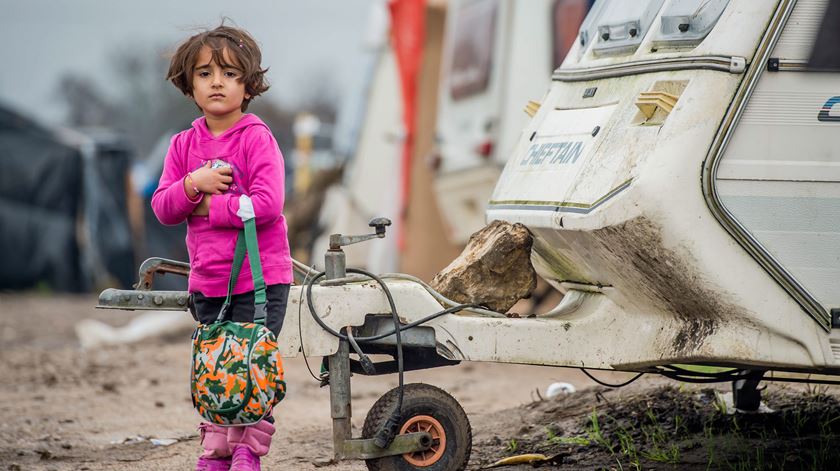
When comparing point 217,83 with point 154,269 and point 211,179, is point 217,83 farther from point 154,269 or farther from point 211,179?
point 154,269

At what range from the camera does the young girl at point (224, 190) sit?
4137 millimetres

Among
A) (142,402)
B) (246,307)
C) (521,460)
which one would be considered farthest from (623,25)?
(142,402)

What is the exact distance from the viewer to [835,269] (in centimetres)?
423

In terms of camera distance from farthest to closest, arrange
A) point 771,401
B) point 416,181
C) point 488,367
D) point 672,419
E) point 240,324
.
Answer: point 416,181
point 488,367
point 771,401
point 672,419
point 240,324

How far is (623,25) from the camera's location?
16.1ft

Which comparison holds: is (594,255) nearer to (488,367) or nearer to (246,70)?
(246,70)

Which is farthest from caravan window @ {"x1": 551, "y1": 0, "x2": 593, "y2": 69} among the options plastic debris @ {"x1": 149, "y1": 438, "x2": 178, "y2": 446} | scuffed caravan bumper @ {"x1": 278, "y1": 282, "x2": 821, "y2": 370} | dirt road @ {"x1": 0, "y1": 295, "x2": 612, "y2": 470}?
scuffed caravan bumper @ {"x1": 278, "y1": 282, "x2": 821, "y2": 370}

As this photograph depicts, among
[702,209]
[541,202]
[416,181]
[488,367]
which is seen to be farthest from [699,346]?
[416,181]

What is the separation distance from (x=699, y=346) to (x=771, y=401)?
166 centimetres

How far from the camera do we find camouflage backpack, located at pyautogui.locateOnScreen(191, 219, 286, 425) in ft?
13.2

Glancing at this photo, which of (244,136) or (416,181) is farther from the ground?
(416,181)

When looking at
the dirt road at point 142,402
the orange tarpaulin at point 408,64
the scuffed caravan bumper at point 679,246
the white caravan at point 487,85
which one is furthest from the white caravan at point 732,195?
the orange tarpaulin at point 408,64

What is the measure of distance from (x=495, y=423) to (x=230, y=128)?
2.28 meters

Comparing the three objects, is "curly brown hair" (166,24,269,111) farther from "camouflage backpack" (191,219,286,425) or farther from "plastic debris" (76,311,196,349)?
"plastic debris" (76,311,196,349)
